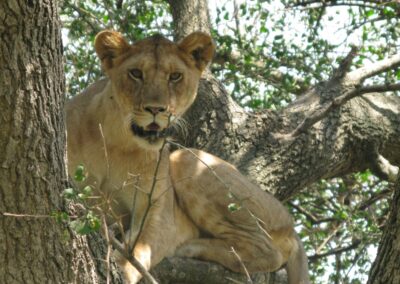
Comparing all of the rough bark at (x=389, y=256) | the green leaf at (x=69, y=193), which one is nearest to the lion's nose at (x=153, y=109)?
the rough bark at (x=389, y=256)

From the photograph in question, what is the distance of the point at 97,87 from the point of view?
5.27 m

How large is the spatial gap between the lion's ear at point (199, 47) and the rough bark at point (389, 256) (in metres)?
2.33

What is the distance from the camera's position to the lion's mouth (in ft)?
15.7

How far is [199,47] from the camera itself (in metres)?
5.30

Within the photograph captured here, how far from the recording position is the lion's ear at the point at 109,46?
502 cm

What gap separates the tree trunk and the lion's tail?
253 cm

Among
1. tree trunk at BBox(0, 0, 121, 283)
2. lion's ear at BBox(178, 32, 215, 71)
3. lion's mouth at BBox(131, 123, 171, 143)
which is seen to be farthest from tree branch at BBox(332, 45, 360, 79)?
tree trunk at BBox(0, 0, 121, 283)

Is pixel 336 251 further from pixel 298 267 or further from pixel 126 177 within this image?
pixel 126 177

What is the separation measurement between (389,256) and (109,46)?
2.52 metres

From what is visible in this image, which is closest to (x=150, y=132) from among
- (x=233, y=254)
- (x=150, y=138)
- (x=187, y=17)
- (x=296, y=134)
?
(x=150, y=138)

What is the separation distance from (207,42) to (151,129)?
0.82 meters

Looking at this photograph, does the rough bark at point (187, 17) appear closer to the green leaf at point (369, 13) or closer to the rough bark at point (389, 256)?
the green leaf at point (369, 13)

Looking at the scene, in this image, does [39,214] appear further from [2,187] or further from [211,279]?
[211,279]

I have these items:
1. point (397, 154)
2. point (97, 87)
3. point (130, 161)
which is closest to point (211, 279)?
point (130, 161)
